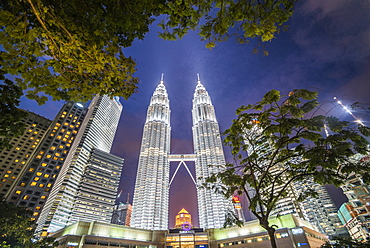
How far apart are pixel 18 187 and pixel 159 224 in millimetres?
63503

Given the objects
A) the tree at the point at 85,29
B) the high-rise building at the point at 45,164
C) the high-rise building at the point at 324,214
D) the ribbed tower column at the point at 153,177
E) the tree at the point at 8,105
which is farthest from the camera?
the high-rise building at the point at 324,214

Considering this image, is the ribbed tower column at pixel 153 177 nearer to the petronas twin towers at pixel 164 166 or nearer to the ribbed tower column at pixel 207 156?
the petronas twin towers at pixel 164 166

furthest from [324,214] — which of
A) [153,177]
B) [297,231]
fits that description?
[153,177]

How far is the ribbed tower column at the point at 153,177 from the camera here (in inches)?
3664

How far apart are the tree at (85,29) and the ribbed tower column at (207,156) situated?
76237 millimetres

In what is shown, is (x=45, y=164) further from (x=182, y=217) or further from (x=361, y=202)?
(x=361, y=202)

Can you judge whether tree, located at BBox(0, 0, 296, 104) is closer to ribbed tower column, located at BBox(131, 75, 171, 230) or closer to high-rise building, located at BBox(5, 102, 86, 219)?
high-rise building, located at BBox(5, 102, 86, 219)

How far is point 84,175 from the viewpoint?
10794cm

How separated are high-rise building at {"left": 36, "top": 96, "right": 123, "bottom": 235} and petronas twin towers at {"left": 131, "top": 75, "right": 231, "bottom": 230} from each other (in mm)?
27627

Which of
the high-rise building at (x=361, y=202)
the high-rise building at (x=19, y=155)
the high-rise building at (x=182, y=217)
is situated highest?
the high-rise building at (x=19, y=155)

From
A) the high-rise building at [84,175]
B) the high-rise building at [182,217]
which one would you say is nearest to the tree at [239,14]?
the high-rise building at [84,175]

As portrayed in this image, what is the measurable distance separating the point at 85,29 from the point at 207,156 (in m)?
109

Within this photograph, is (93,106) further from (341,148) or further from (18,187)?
(341,148)

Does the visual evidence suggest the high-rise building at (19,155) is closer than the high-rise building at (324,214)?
Yes
